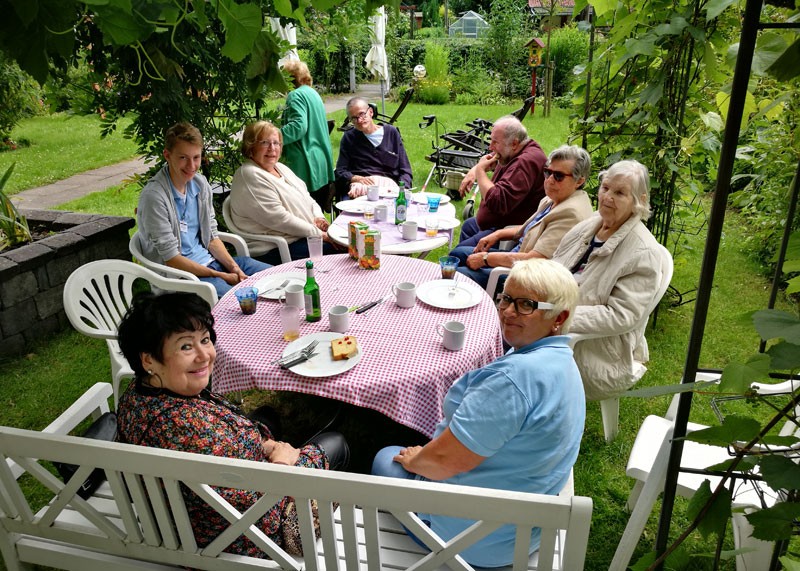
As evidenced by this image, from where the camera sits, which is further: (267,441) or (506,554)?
(267,441)

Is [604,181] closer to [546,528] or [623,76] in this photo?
[623,76]

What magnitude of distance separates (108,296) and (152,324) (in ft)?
5.04

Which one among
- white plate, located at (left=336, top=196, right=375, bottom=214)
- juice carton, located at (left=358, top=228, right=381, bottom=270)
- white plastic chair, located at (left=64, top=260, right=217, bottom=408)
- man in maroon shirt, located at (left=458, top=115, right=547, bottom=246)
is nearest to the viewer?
white plastic chair, located at (left=64, top=260, right=217, bottom=408)

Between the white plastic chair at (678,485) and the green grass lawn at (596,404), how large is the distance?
22cm

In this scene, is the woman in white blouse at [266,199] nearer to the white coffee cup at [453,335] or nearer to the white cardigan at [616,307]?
the white coffee cup at [453,335]

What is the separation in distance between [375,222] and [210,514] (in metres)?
2.63

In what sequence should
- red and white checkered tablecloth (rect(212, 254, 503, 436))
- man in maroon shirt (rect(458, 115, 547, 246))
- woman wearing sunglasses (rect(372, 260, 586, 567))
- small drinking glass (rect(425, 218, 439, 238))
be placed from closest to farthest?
woman wearing sunglasses (rect(372, 260, 586, 567)) < red and white checkered tablecloth (rect(212, 254, 503, 436)) < small drinking glass (rect(425, 218, 439, 238)) < man in maroon shirt (rect(458, 115, 547, 246))

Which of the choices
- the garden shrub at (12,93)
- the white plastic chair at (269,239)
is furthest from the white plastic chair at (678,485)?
the garden shrub at (12,93)

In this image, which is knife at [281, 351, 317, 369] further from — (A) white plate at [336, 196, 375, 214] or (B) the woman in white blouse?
(A) white plate at [336, 196, 375, 214]

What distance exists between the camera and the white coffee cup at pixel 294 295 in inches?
103

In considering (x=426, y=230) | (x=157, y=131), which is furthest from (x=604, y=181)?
(x=157, y=131)

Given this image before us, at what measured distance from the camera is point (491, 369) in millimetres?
1673

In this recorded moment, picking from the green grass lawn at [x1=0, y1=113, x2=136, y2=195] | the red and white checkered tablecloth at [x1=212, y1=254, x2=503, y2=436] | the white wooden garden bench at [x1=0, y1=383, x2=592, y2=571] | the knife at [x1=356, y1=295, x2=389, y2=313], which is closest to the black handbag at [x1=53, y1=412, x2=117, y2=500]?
the white wooden garden bench at [x1=0, y1=383, x2=592, y2=571]

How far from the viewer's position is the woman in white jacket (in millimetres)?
2615
